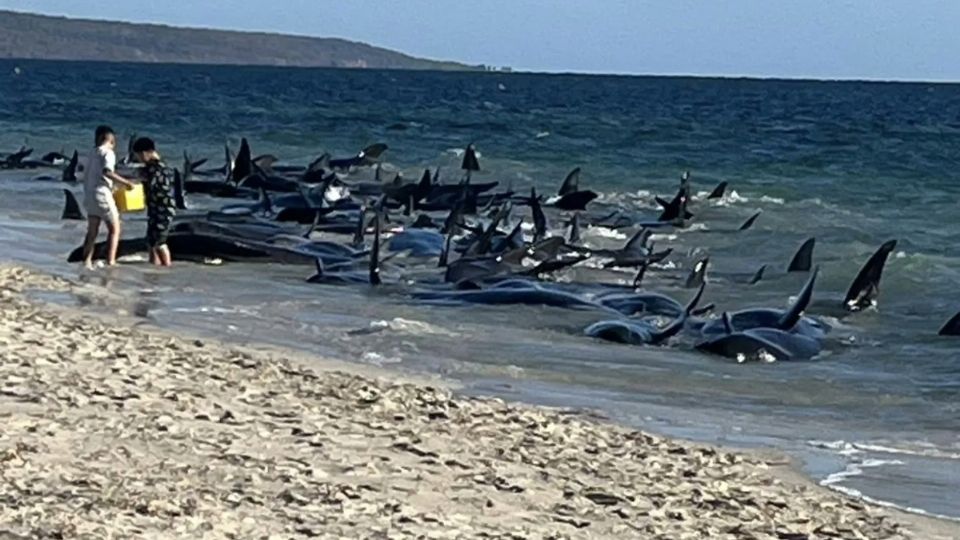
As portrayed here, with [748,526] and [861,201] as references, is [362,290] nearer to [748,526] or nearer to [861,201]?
[748,526]

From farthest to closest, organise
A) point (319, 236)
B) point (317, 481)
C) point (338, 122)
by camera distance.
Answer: point (338, 122) → point (319, 236) → point (317, 481)

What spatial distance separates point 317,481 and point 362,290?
32.9 ft

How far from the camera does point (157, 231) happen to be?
62.2 feet

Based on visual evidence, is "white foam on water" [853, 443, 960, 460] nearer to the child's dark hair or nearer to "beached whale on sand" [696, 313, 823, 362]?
"beached whale on sand" [696, 313, 823, 362]

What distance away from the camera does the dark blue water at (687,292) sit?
1252 centimetres

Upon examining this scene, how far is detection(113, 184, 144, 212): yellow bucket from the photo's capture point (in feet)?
60.5

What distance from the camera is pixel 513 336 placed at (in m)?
15.8

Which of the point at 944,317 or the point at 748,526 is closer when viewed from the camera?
the point at 748,526

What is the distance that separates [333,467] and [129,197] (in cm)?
1015

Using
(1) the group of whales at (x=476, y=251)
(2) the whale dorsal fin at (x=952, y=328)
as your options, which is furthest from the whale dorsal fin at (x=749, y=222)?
(2) the whale dorsal fin at (x=952, y=328)

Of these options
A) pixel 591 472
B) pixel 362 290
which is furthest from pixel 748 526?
pixel 362 290

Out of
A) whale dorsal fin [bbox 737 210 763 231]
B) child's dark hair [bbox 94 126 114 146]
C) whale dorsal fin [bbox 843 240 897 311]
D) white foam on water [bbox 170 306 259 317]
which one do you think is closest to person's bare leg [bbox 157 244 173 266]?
child's dark hair [bbox 94 126 114 146]

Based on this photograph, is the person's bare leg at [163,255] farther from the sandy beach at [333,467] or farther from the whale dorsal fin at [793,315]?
the sandy beach at [333,467]

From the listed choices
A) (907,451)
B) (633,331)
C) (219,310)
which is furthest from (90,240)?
(907,451)
